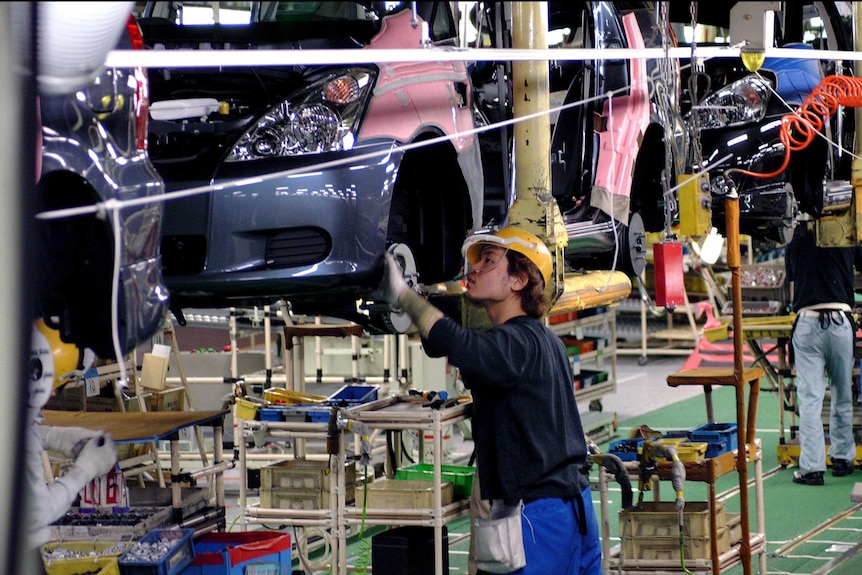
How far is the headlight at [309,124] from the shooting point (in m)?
4.55

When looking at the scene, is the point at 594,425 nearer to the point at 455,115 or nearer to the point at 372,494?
the point at 372,494

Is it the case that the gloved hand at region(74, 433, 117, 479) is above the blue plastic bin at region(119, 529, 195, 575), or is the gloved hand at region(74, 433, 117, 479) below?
above

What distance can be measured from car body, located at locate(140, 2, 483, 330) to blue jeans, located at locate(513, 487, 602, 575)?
110 centimetres

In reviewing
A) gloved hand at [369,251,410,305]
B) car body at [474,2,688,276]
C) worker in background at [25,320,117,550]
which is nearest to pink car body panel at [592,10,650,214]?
car body at [474,2,688,276]

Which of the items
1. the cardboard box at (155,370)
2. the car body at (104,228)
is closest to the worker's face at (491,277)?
the car body at (104,228)

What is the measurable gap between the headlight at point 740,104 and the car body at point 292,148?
2740mm

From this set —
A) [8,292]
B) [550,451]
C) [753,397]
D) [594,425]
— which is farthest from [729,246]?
[594,425]

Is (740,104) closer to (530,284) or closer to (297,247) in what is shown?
(530,284)

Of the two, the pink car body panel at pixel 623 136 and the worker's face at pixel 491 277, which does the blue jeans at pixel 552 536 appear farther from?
the pink car body panel at pixel 623 136

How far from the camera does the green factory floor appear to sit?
277 inches

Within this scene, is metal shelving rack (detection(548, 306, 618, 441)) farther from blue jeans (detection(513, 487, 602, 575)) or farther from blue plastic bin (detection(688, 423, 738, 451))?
blue jeans (detection(513, 487, 602, 575))

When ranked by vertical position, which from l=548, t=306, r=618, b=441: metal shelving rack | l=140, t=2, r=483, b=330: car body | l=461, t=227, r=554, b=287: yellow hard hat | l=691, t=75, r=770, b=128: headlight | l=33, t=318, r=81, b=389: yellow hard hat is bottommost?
l=548, t=306, r=618, b=441: metal shelving rack

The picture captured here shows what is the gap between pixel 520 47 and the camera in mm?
4160

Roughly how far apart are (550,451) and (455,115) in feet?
5.49
